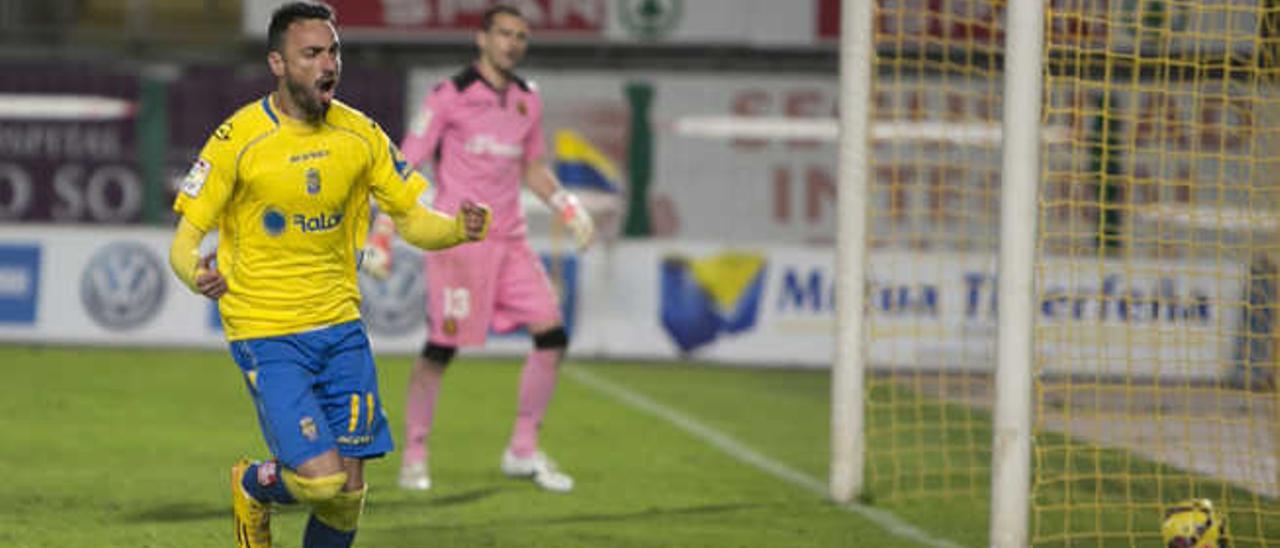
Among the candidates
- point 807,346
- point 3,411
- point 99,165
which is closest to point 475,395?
point 3,411

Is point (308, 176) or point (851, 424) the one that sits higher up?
point (308, 176)

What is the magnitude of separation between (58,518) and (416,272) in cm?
908

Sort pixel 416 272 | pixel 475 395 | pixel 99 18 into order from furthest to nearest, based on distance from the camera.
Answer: pixel 99 18 → pixel 416 272 → pixel 475 395

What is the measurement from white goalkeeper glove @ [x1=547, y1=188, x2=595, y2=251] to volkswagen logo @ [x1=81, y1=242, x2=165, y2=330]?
8.72 metres

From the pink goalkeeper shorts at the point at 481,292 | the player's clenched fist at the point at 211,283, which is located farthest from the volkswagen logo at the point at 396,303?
the player's clenched fist at the point at 211,283

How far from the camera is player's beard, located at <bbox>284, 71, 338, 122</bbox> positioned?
5684 mm

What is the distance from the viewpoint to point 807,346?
17.1 meters

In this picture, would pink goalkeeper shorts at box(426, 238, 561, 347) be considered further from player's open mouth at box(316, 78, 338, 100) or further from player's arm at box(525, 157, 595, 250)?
player's open mouth at box(316, 78, 338, 100)

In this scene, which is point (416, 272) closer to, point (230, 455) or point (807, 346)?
point (807, 346)

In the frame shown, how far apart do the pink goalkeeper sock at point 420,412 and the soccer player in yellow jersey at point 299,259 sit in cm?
269

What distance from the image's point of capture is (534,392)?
8.96 metres

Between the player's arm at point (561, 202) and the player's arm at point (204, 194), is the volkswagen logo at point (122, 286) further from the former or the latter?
the player's arm at point (204, 194)

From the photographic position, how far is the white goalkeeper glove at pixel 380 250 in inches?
329

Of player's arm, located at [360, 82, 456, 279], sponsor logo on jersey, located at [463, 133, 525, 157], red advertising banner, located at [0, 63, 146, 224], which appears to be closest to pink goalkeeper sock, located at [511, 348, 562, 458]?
player's arm, located at [360, 82, 456, 279]
